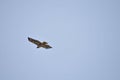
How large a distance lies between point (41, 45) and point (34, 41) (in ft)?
5.91

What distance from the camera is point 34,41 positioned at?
38.2 meters

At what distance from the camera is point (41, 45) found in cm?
3741
